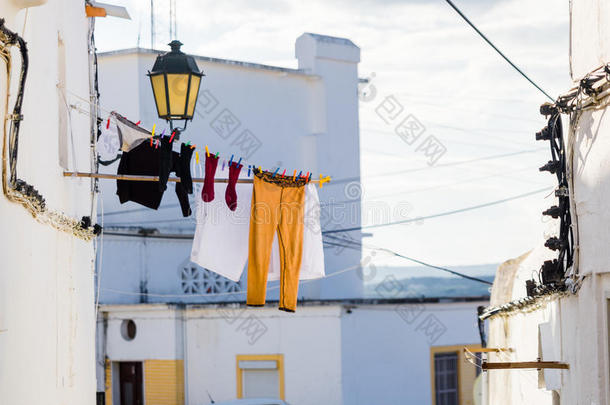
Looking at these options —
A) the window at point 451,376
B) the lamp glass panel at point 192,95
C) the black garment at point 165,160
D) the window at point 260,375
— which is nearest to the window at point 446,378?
the window at point 451,376

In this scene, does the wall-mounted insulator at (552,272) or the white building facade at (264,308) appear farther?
the white building facade at (264,308)

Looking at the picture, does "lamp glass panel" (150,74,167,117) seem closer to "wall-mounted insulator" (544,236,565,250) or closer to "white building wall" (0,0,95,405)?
"white building wall" (0,0,95,405)

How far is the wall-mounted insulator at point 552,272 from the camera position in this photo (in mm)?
8234

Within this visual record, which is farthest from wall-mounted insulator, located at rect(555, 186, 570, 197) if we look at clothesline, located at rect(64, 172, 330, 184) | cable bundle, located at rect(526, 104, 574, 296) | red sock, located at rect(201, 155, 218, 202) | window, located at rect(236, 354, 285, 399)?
window, located at rect(236, 354, 285, 399)

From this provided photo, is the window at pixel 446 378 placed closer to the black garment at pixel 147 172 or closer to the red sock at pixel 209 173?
the black garment at pixel 147 172

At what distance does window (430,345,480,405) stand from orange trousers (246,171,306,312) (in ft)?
40.8

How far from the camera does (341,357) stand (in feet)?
63.3

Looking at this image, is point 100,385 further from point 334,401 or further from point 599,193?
point 599,193

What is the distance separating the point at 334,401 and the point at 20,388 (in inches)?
537

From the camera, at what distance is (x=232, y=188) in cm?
862

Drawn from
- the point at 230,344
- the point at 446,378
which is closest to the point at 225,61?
the point at 230,344

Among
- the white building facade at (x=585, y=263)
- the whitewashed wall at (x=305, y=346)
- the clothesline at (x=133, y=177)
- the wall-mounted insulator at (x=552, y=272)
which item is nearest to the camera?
the white building facade at (x=585, y=263)

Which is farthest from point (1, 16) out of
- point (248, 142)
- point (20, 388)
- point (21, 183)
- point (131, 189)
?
point (248, 142)

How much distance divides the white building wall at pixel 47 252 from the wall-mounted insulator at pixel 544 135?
4151 mm
